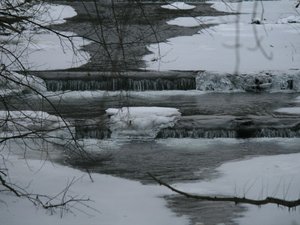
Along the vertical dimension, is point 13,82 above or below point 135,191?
above

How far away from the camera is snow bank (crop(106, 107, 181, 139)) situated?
884 centimetres

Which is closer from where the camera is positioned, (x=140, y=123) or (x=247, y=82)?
(x=140, y=123)

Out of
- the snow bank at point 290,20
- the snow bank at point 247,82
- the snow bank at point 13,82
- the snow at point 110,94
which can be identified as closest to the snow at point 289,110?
the snow bank at point 247,82

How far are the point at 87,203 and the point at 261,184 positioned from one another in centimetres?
228

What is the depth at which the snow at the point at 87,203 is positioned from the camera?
5266 millimetres

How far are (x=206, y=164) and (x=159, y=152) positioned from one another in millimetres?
946

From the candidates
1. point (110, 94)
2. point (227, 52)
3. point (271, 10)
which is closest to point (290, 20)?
point (271, 10)

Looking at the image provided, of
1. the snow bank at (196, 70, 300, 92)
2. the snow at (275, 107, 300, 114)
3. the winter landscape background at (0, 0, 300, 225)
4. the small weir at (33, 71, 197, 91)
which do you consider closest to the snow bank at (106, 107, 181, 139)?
the winter landscape background at (0, 0, 300, 225)

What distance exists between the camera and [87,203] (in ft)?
18.6

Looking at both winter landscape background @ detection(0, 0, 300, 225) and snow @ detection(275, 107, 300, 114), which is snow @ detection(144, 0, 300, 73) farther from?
snow @ detection(275, 107, 300, 114)

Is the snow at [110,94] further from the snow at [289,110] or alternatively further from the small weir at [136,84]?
the snow at [289,110]

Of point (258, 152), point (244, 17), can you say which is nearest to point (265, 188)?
point (258, 152)

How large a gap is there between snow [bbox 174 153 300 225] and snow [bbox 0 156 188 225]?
670 millimetres

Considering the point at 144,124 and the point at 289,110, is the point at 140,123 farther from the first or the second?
the point at 289,110
